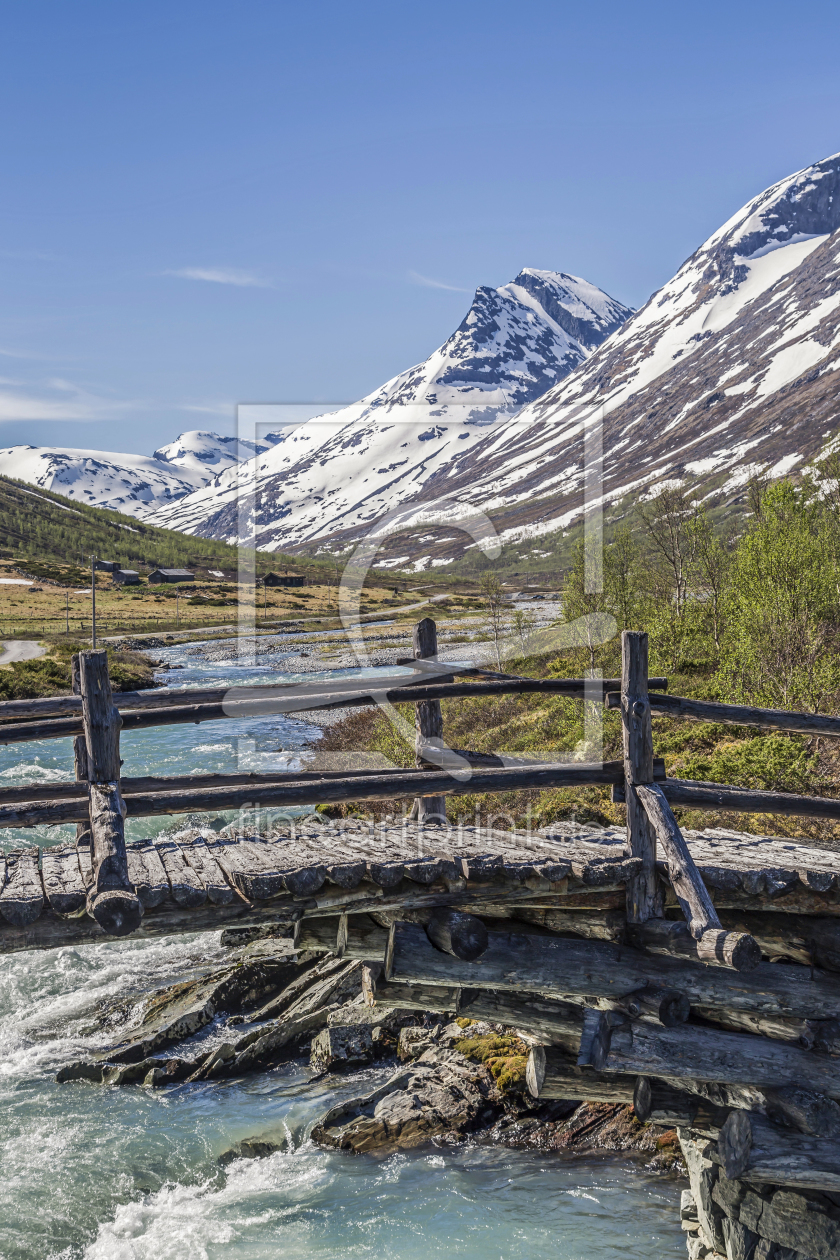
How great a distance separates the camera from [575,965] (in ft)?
24.3

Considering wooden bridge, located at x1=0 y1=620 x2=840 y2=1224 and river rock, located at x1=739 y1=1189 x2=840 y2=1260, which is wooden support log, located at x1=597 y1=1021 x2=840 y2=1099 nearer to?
wooden bridge, located at x1=0 y1=620 x2=840 y2=1224

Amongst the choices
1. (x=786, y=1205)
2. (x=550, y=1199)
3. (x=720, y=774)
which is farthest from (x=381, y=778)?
(x=720, y=774)

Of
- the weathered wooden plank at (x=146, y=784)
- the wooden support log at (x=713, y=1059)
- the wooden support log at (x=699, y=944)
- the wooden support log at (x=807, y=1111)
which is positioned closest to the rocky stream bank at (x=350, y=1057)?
the weathered wooden plank at (x=146, y=784)

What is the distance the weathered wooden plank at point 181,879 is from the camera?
612cm

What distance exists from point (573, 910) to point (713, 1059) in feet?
5.46

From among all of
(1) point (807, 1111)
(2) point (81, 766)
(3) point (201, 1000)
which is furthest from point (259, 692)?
(3) point (201, 1000)

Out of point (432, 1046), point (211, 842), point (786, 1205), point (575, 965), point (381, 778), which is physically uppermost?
point (381, 778)

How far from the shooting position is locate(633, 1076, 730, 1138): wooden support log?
7941mm

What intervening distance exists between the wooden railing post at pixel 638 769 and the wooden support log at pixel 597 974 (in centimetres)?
48

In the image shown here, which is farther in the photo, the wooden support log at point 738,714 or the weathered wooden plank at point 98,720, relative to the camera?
the wooden support log at point 738,714

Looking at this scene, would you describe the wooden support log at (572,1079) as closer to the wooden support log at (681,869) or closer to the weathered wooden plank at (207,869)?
the wooden support log at (681,869)

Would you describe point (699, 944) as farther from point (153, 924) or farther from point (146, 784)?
point (146, 784)

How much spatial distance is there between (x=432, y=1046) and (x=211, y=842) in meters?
7.13

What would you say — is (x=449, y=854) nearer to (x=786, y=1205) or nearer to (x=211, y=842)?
(x=211, y=842)
